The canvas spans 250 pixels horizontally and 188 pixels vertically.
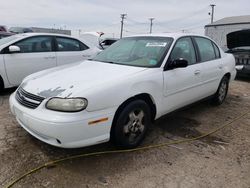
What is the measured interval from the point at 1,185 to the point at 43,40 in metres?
4.18

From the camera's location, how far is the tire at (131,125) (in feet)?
9.59

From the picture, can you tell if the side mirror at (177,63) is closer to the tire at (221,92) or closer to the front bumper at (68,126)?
the front bumper at (68,126)

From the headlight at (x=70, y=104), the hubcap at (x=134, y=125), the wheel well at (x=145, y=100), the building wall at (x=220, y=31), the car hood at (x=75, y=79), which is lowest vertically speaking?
the hubcap at (x=134, y=125)

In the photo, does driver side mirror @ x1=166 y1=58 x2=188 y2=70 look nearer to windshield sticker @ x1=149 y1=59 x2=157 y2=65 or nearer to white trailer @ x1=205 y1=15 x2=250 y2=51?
windshield sticker @ x1=149 y1=59 x2=157 y2=65

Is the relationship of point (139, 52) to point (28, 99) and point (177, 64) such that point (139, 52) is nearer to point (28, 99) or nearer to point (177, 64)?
point (177, 64)

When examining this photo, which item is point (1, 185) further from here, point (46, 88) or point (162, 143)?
point (162, 143)

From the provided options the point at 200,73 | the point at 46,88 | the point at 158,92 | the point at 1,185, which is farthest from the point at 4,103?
the point at 200,73

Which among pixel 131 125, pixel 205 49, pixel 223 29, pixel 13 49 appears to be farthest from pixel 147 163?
pixel 223 29

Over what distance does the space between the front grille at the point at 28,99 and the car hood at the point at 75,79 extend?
43 mm

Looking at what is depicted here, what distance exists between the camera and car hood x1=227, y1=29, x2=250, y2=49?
762 cm

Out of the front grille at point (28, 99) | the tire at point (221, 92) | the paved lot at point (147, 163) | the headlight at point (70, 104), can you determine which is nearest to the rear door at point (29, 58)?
the paved lot at point (147, 163)

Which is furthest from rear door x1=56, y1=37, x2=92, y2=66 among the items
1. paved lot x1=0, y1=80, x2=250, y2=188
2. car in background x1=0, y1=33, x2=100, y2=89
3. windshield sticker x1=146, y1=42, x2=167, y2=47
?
windshield sticker x1=146, y1=42, x2=167, y2=47

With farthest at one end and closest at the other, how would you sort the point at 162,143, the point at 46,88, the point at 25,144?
the point at 162,143
the point at 25,144
the point at 46,88

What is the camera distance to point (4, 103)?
16.0 ft
